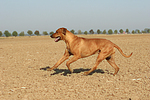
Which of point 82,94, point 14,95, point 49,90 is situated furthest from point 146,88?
point 14,95

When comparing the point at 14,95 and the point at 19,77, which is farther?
the point at 19,77

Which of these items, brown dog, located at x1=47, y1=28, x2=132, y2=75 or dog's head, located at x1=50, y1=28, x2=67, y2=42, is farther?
dog's head, located at x1=50, y1=28, x2=67, y2=42

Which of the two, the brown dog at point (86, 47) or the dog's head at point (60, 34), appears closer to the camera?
the brown dog at point (86, 47)

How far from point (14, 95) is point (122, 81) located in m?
3.95

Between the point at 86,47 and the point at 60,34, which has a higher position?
the point at 60,34

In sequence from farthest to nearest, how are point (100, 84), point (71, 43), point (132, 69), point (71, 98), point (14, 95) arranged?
point (132, 69)
point (71, 43)
point (100, 84)
point (14, 95)
point (71, 98)

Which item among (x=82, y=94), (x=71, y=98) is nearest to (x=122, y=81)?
(x=82, y=94)

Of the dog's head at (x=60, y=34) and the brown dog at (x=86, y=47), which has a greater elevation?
the dog's head at (x=60, y=34)

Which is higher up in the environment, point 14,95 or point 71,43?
point 71,43

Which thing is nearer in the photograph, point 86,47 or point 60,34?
point 86,47

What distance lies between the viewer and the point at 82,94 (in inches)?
224

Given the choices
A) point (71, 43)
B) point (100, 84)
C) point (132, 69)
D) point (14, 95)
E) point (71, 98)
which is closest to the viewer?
point (71, 98)

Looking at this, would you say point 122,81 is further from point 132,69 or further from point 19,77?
point 19,77

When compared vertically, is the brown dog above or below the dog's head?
below
